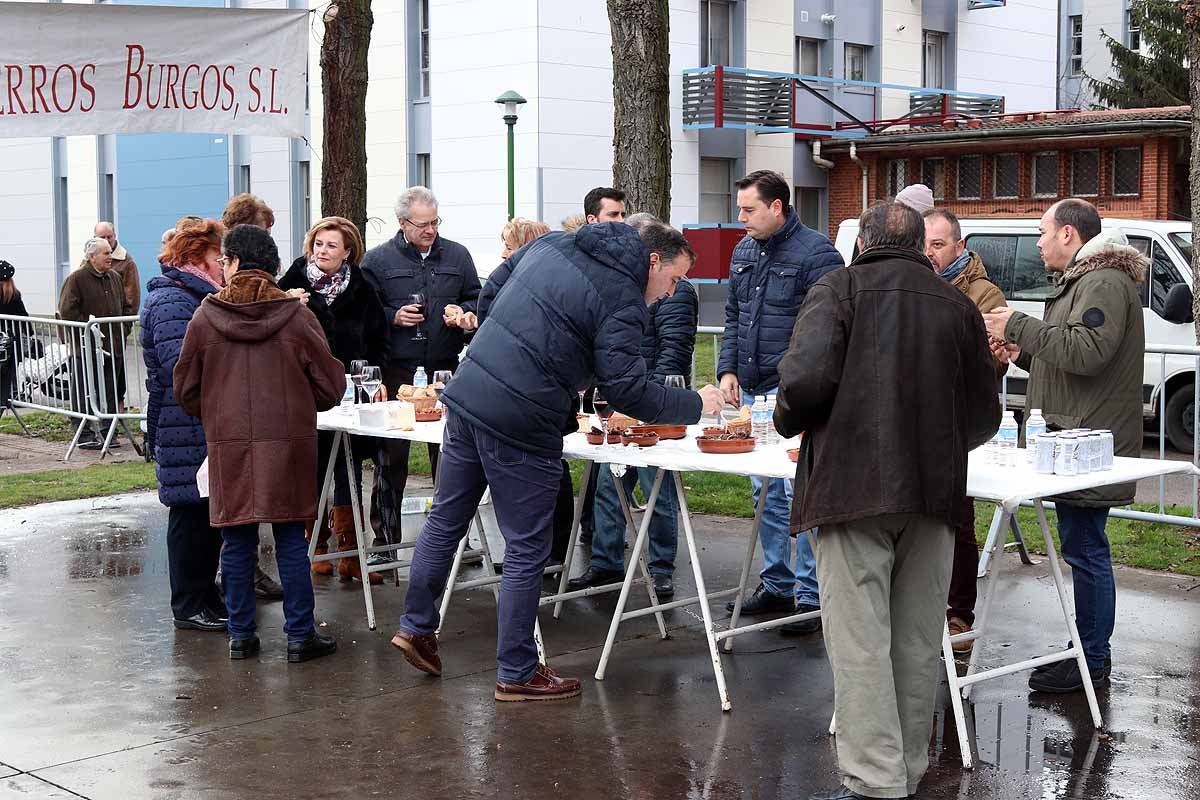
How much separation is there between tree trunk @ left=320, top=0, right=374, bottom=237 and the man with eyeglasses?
3.66 m

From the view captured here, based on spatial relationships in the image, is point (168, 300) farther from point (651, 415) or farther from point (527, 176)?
point (527, 176)

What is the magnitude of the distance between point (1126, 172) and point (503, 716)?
84.5 feet

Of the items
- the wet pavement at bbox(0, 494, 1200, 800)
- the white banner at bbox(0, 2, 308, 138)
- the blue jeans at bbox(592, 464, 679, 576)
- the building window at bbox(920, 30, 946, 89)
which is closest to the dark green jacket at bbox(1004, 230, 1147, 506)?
the wet pavement at bbox(0, 494, 1200, 800)

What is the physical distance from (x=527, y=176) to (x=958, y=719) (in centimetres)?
2275

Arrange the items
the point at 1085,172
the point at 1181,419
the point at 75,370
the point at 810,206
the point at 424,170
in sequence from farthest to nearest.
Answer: the point at 810,206 → the point at 424,170 → the point at 1085,172 → the point at 75,370 → the point at 1181,419

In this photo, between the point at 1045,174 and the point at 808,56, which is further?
the point at 808,56

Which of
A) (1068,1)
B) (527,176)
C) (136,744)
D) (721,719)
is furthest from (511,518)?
(1068,1)

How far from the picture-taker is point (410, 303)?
7996 millimetres

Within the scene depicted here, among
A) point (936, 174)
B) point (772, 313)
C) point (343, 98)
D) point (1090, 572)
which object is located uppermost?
point (936, 174)

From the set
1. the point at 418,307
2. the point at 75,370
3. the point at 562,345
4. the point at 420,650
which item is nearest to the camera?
the point at 562,345

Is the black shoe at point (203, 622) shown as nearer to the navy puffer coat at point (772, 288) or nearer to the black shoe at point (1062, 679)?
the navy puffer coat at point (772, 288)

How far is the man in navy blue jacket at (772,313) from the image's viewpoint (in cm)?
676

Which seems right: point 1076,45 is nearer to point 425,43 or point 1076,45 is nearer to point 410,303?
point 425,43

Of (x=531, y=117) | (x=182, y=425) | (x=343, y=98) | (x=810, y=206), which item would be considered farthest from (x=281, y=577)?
(x=810, y=206)
